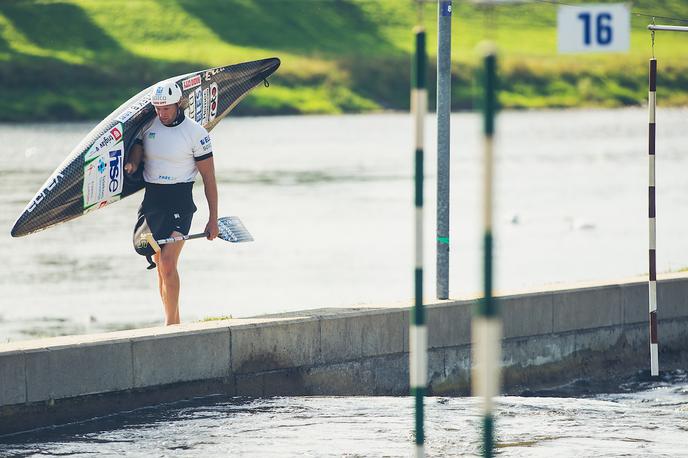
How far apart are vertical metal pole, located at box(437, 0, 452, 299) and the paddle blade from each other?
5.23 ft

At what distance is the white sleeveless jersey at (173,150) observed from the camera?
10.6 meters

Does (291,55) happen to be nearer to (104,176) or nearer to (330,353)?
(104,176)

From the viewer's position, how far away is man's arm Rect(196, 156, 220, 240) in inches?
420

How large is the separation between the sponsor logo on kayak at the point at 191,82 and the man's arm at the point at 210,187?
1547 mm

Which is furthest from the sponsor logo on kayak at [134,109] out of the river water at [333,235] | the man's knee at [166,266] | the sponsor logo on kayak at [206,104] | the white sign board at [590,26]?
the white sign board at [590,26]

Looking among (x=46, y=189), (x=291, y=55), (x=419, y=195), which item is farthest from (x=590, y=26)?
(x=291, y=55)

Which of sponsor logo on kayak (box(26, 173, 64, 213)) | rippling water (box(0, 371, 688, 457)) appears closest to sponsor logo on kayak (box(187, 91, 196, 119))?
sponsor logo on kayak (box(26, 173, 64, 213))

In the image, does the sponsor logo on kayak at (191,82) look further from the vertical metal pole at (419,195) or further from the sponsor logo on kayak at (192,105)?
the vertical metal pole at (419,195)

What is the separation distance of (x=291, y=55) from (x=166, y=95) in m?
76.1

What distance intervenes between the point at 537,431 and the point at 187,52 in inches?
2961

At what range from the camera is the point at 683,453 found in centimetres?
846

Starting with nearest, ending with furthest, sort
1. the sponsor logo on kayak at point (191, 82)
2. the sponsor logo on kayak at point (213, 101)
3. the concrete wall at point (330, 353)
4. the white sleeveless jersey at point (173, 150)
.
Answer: the concrete wall at point (330, 353), the white sleeveless jersey at point (173, 150), the sponsor logo on kayak at point (191, 82), the sponsor logo on kayak at point (213, 101)

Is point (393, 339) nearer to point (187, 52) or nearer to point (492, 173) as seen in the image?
point (492, 173)

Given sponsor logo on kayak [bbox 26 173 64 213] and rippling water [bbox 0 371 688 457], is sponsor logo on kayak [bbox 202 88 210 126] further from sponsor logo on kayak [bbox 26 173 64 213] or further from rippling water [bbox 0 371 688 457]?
rippling water [bbox 0 371 688 457]
